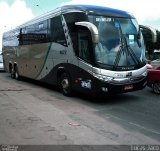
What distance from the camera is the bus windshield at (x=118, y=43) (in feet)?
39.1

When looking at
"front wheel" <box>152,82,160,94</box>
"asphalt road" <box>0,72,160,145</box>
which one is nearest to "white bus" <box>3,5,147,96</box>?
"asphalt road" <box>0,72,160,145</box>

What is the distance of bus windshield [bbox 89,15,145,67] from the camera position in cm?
1193

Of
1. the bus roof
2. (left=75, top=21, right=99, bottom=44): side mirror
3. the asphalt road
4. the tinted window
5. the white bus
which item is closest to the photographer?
the asphalt road

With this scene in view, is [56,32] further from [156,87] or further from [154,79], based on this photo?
[156,87]

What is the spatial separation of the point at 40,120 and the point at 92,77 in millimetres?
3125

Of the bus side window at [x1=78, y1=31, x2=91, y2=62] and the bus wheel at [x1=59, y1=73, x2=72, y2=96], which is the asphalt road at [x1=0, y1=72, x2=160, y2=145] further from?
the bus side window at [x1=78, y1=31, x2=91, y2=62]

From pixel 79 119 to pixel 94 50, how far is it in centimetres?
298

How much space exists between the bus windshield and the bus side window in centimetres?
41

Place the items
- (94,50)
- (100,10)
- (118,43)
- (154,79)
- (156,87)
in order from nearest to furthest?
(94,50), (118,43), (100,10), (154,79), (156,87)

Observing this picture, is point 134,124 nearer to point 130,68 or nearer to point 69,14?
point 130,68

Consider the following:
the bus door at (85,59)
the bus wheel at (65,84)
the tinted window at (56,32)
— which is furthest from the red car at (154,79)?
the tinted window at (56,32)

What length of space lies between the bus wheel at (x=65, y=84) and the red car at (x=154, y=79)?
10.4 ft

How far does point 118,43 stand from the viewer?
12242 millimetres

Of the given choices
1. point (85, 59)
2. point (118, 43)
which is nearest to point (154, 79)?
point (118, 43)
